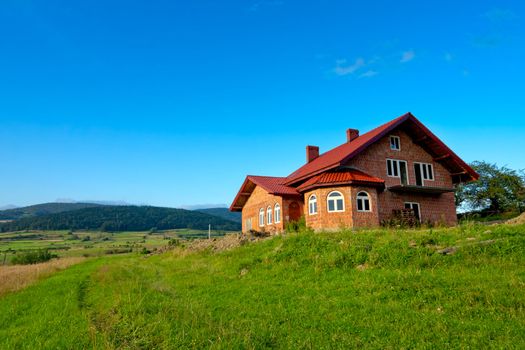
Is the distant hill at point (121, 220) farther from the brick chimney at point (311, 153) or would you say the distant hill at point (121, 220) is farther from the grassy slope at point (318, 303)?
the grassy slope at point (318, 303)

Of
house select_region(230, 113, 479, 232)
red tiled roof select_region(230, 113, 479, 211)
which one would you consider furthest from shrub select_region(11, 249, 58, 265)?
house select_region(230, 113, 479, 232)

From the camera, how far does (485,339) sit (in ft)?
19.2

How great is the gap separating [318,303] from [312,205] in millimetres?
14243

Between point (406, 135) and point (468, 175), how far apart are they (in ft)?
18.1

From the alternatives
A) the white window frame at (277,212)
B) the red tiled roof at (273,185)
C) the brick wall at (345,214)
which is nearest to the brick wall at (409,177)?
the brick wall at (345,214)

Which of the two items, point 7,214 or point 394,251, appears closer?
point 394,251

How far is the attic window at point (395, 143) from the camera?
24.5 m

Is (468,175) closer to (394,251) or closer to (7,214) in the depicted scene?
(394,251)

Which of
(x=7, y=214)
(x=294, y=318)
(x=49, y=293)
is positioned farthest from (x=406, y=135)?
(x=7, y=214)

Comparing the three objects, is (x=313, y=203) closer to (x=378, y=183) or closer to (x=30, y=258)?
(x=378, y=183)

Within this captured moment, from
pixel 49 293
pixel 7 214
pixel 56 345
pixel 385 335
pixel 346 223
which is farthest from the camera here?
pixel 7 214

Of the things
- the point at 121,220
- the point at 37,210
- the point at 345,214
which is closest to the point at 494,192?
the point at 345,214

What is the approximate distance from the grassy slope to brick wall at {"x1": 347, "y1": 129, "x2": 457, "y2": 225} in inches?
366

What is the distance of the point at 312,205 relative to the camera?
2270cm
